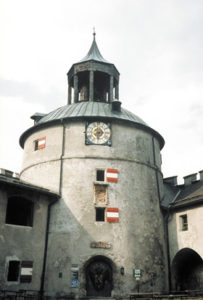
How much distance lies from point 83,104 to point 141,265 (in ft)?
42.8

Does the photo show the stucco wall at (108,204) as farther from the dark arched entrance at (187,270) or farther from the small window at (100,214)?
the dark arched entrance at (187,270)

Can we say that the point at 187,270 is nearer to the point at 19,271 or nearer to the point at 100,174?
the point at 100,174

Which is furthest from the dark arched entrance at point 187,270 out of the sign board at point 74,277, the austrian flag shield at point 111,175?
the sign board at point 74,277

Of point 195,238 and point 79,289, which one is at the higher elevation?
point 195,238

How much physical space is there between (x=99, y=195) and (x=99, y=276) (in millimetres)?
5186

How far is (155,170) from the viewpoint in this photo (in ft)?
88.9

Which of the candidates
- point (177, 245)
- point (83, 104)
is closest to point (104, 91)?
point (83, 104)

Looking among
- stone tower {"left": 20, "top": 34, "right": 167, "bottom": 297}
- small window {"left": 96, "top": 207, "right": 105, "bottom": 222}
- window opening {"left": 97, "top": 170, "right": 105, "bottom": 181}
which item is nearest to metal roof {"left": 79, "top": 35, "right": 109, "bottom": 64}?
stone tower {"left": 20, "top": 34, "right": 167, "bottom": 297}

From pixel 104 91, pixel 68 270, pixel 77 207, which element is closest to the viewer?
pixel 68 270

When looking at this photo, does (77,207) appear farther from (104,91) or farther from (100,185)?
(104,91)

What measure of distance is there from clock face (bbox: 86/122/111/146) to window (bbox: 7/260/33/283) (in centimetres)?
937

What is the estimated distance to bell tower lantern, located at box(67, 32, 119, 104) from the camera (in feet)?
96.2

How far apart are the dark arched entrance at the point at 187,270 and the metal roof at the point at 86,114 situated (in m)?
9.45

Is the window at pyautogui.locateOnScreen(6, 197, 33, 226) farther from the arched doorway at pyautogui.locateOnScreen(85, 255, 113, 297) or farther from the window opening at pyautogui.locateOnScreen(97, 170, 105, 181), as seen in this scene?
the window opening at pyautogui.locateOnScreen(97, 170, 105, 181)
